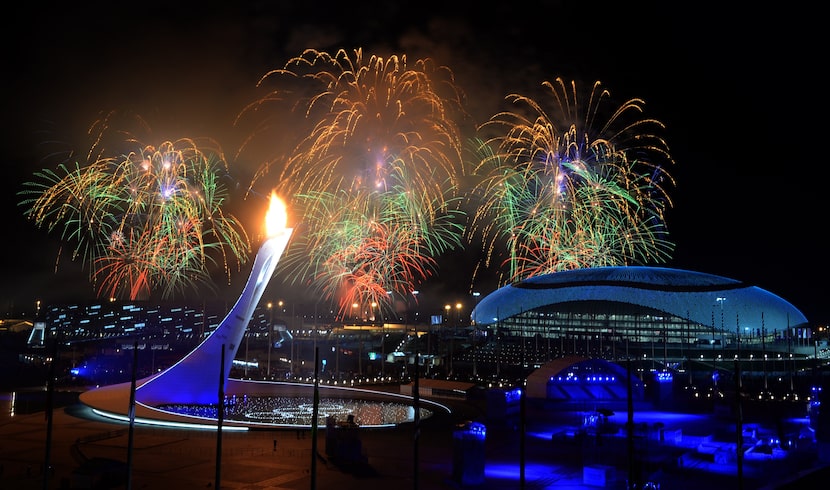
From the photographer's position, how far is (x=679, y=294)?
290 feet

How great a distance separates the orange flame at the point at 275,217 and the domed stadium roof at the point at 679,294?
212 feet

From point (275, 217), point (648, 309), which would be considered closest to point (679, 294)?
point (648, 309)

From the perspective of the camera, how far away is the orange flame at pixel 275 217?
2809cm

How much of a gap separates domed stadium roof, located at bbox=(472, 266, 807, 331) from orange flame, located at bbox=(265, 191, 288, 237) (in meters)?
64.7

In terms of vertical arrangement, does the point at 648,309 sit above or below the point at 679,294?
below

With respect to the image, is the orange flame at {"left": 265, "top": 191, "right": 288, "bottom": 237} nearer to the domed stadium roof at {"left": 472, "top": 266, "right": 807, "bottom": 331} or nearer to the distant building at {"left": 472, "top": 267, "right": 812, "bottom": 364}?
the distant building at {"left": 472, "top": 267, "right": 812, "bottom": 364}

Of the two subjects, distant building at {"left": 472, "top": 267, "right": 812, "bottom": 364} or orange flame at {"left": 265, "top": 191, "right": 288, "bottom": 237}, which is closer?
orange flame at {"left": 265, "top": 191, "right": 288, "bottom": 237}

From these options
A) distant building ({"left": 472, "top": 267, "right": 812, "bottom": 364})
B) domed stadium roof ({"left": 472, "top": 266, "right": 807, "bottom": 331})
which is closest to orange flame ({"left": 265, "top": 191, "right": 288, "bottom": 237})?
distant building ({"left": 472, "top": 267, "right": 812, "bottom": 364})

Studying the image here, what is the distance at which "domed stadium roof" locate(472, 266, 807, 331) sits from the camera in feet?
288

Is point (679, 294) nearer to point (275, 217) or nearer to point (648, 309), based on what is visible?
point (648, 309)

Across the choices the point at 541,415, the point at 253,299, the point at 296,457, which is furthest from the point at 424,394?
the point at 296,457

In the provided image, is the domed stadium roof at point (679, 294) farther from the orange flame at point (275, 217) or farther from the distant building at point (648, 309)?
the orange flame at point (275, 217)

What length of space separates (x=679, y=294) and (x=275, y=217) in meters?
73.4

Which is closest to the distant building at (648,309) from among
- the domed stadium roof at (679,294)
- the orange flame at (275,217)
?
the domed stadium roof at (679,294)
